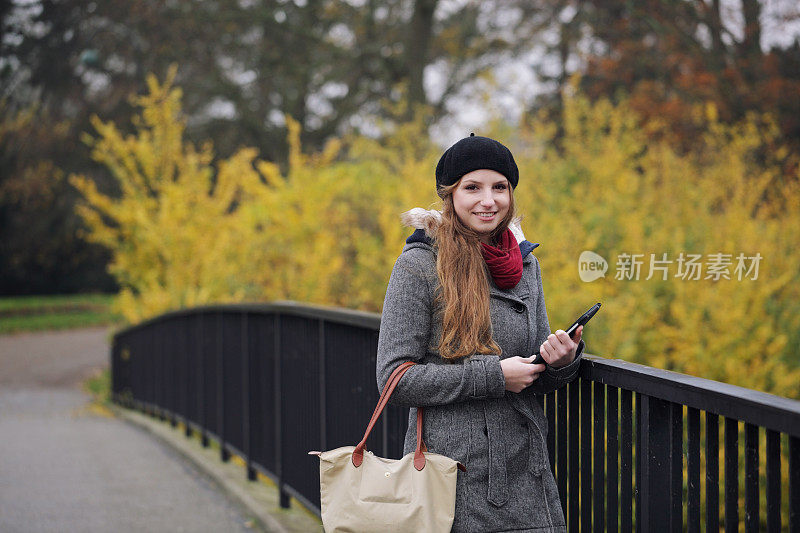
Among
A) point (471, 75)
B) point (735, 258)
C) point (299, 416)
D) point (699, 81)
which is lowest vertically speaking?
point (299, 416)

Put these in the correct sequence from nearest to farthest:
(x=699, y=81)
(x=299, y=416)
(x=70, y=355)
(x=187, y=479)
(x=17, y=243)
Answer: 1. (x=299, y=416)
2. (x=187, y=479)
3. (x=699, y=81)
4. (x=70, y=355)
5. (x=17, y=243)

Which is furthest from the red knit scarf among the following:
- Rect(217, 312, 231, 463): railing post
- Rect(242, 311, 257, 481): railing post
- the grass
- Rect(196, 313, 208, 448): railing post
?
the grass

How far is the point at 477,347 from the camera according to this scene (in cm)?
242

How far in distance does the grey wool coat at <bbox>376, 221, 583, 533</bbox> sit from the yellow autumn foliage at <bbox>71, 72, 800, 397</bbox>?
4.71 metres

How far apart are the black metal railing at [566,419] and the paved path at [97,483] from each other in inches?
17.2

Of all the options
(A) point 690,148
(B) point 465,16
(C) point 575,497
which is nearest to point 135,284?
(A) point 690,148

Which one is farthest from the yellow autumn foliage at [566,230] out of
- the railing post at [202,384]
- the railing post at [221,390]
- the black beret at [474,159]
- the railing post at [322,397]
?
the black beret at [474,159]

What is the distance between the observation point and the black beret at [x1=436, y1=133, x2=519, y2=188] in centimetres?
246

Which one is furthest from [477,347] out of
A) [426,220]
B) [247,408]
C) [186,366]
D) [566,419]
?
[186,366]

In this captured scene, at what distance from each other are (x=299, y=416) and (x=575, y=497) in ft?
8.51

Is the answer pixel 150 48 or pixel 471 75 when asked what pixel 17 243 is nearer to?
pixel 150 48

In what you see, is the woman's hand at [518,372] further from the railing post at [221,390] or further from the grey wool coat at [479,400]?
the railing post at [221,390]

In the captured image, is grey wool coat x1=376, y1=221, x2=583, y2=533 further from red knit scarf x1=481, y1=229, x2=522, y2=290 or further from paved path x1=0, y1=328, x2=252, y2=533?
paved path x1=0, y1=328, x2=252, y2=533

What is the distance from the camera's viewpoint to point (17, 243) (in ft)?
97.3
